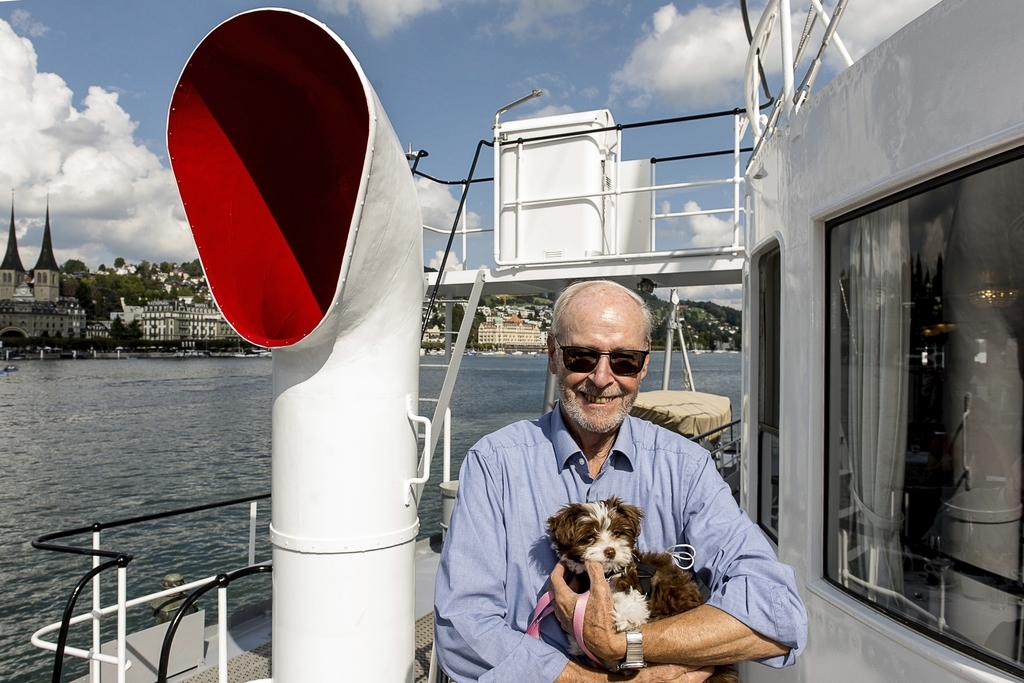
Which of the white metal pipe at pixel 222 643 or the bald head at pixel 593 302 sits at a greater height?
the bald head at pixel 593 302

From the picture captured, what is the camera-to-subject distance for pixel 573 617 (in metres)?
1.57

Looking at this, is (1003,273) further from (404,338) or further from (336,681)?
(336,681)

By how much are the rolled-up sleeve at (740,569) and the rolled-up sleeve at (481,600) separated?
1.40 ft

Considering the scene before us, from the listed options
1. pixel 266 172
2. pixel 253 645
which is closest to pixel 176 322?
pixel 253 645

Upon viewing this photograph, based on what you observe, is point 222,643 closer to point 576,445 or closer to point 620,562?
point 576,445

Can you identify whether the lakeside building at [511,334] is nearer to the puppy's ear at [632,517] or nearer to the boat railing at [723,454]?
the boat railing at [723,454]

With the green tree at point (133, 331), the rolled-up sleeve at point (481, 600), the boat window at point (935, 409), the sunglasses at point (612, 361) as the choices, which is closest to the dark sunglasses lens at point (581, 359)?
the sunglasses at point (612, 361)

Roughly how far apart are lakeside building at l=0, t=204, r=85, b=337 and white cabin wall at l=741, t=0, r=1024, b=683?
5906 inches

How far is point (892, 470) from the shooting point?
2236mm

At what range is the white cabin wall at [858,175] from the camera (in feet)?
5.95

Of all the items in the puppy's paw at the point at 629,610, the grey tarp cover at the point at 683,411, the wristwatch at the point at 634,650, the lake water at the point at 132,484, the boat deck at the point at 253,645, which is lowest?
the lake water at the point at 132,484

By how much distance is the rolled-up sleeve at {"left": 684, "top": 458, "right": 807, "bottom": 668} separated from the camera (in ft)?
5.03

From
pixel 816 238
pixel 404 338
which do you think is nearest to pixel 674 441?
pixel 816 238

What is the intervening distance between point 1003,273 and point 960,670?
111cm
